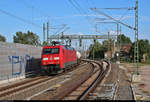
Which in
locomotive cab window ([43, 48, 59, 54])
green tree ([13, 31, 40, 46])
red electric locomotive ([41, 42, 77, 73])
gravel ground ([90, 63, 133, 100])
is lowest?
gravel ground ([90, 63, 133, 100])

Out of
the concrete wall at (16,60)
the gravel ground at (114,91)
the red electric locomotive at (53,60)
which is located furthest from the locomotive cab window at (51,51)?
the gravel ground at (114,91)

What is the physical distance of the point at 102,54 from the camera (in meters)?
82.8

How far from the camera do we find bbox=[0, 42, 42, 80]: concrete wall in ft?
62.2

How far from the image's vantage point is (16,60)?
21.6m

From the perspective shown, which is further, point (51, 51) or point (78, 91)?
point (51, 51)

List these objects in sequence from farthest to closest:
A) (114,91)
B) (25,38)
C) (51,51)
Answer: (25,38) < (51,51) < (114,91)

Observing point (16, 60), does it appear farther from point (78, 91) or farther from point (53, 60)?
point (78, 91)

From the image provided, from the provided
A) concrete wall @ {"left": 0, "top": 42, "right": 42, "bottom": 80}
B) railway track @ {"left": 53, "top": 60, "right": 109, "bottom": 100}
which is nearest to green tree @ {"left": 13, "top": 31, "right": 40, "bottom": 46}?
concrete wall @ {"left": 0, "top": 42, "right": 42, "bottom": 80}

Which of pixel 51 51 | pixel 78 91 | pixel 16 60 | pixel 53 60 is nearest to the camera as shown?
pixel 78 91

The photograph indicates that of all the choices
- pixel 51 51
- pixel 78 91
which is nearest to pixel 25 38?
pixel 51 51

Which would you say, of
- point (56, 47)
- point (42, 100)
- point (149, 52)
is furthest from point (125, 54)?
point (42, 100)

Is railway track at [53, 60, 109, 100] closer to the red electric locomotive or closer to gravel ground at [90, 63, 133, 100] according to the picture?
gravel ground at [90, 63, 133, 100]

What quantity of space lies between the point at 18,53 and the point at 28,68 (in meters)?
3.50

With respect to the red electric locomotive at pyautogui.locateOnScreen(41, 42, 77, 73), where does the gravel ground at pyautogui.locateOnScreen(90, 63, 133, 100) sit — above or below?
below
